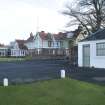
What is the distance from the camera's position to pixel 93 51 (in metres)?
34.7

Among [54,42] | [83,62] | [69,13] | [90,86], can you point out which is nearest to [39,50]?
[54,42]

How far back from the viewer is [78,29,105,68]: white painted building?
33375mm

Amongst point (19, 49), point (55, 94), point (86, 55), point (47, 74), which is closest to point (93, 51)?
point (86, 55)

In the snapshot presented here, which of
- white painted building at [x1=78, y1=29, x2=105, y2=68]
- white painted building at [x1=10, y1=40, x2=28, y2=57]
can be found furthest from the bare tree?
white painted building at [x1=10, y1=40, x2=28, y2=57]

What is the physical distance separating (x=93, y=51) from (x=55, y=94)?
795 inches

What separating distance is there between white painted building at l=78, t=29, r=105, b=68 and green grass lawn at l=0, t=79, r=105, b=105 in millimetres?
16123

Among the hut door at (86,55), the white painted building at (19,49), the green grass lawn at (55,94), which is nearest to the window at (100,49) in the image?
the hut door at (86,55)

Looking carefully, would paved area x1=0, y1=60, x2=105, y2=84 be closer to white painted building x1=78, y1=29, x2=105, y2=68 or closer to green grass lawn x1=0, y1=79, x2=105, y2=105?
white painted building x1=78, y1=29, x2=105, y2=68

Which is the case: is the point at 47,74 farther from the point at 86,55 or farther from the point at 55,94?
the point at 86,55

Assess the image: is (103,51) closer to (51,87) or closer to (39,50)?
(51,87)

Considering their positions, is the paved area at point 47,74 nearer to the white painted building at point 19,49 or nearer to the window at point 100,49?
the window at point 100,49

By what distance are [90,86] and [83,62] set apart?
1954cm

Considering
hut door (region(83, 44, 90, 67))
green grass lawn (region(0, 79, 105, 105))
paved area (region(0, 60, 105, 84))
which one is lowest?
green grass lawn (region(0, 79, 105, 105))

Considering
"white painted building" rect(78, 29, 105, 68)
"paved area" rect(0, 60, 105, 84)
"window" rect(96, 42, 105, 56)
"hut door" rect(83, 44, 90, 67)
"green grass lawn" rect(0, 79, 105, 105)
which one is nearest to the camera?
"green grass lawn" rect(0, 79, 105, 105)
